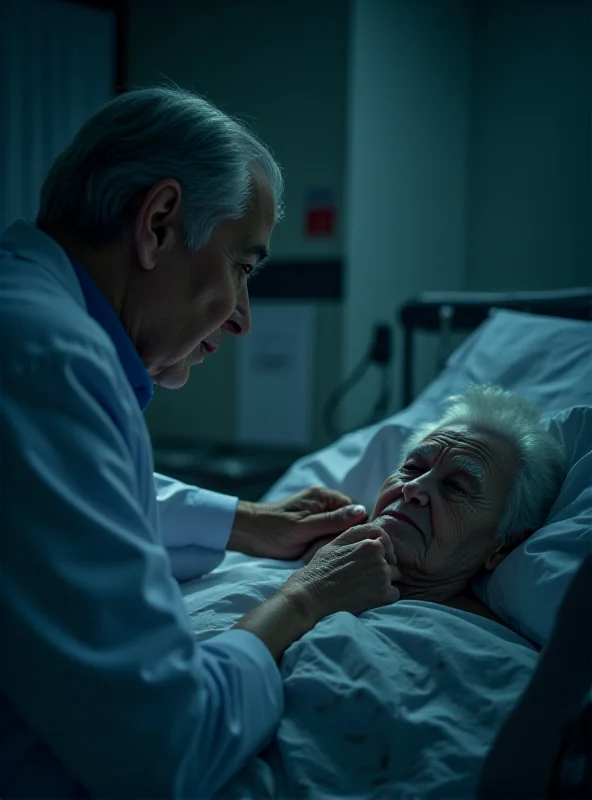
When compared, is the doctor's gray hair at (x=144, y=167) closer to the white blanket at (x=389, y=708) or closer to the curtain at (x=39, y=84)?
the white blanket at (x=389, y=708)

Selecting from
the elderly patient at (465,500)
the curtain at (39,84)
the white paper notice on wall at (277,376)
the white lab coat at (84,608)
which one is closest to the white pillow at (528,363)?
the elderly patient at (465,500)

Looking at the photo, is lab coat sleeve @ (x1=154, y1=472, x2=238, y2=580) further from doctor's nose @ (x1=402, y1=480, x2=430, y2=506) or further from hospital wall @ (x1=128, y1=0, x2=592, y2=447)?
hospital wall @ (x1=128, y1=0, x2=592, y2=447)

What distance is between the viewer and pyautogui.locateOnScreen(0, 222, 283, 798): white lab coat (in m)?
0.73

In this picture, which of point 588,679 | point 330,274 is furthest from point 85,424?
point 330,274

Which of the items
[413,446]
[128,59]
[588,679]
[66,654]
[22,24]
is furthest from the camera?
[128,59]

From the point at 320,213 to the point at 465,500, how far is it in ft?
6.98

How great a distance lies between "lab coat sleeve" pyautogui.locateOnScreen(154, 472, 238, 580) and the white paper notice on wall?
174 cm

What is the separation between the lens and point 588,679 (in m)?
0.82

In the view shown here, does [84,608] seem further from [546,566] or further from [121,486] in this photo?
[546,566]

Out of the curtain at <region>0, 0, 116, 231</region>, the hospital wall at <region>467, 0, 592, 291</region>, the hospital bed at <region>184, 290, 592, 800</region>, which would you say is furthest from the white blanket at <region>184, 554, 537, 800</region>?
the curtain at <region>0, 0, 116, 231</region>

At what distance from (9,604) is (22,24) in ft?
9.87

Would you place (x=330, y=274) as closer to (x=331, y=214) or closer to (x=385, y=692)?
(x=331, y=214)

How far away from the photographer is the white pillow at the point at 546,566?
1.12 metres

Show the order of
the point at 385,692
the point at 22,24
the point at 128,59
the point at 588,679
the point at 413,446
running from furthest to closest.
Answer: the point at 128,59 → the point at 22,24 → the point at 413,446 → the point at 385,692 → the point at 588,679
